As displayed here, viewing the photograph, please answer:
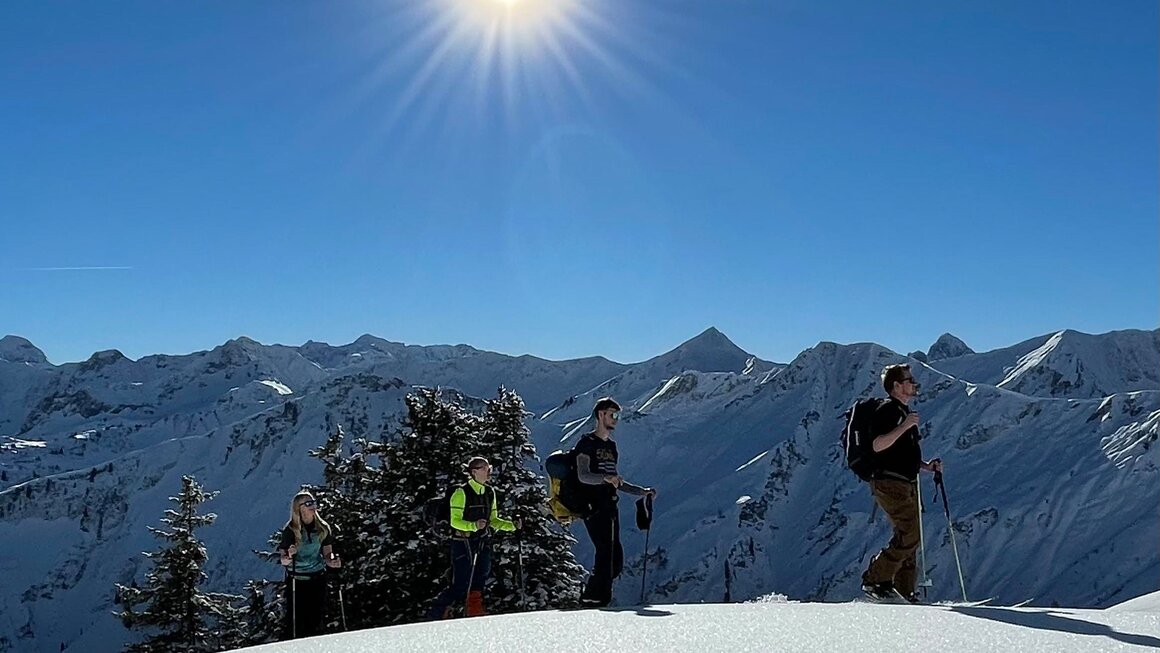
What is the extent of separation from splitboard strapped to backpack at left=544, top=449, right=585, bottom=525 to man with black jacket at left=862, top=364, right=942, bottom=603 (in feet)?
8.62

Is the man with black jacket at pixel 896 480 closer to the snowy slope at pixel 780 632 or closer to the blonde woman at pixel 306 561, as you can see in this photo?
the snowy slope at pixel 780 632

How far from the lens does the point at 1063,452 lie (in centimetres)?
13838

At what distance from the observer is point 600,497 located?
8383 mm

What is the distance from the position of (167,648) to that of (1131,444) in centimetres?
14110

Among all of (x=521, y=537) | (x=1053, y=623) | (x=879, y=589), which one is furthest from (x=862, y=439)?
(x=521, y=537)

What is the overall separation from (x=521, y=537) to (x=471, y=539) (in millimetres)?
9343

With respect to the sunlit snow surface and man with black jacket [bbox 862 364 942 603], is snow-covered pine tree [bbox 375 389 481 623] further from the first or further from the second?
the sunlit snow surface

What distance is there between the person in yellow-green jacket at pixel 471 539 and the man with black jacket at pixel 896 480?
3.82 metres

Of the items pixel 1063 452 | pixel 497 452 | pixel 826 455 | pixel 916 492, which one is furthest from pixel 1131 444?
pixel 916 492

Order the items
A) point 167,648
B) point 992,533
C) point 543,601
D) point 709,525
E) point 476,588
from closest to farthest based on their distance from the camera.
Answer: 1. point 476,588
2. point 543,601
3. point 167,648
4. point 992,533
5. point 709,525

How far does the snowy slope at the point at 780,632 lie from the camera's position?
4520 millimetres

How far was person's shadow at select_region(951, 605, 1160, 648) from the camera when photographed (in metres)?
4.68

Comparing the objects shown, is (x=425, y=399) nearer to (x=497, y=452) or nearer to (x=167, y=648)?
(x=497, y=452)

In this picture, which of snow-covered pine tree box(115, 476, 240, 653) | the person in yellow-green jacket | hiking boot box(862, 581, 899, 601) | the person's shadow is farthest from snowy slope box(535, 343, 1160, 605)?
the person's shadow
